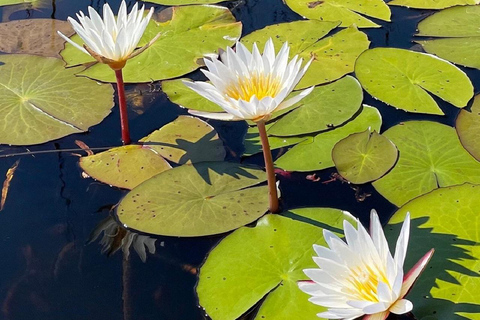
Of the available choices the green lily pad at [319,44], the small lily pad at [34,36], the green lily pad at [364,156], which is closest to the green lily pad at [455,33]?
the green lily pad at [319,44]

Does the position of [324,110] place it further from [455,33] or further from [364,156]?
[455,33]

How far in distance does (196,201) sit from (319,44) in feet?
5.10

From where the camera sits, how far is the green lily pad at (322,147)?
265 centimetres

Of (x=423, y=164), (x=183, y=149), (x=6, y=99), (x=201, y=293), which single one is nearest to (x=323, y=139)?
(x=423, y=164)

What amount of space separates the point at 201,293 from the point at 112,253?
1.61 feet

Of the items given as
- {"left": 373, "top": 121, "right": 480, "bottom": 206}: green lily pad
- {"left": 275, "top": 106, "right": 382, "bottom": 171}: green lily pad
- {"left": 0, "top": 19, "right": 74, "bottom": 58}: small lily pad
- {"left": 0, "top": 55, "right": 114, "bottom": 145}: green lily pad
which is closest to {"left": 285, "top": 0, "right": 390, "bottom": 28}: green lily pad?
{"left": 275, "top": 106, "right": 382, "bottom": 171}: green lily pad

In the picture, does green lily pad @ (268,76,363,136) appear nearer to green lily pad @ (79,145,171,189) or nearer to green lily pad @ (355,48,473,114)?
green lily pad @ (355,48,473,114)

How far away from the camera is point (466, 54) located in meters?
3.34

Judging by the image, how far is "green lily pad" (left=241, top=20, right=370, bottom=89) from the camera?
325 cm

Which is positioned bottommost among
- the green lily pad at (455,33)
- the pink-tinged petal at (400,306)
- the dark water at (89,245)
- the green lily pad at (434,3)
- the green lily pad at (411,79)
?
the dark water at (89,245)

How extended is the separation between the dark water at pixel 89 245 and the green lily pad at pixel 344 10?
0.88 m

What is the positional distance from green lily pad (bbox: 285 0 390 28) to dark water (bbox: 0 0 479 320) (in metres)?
0.88

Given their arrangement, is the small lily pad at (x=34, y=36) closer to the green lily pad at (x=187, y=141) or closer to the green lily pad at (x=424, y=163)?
the green lily pad at (x=187, y=141)

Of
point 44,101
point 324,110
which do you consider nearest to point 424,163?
point 324,110
